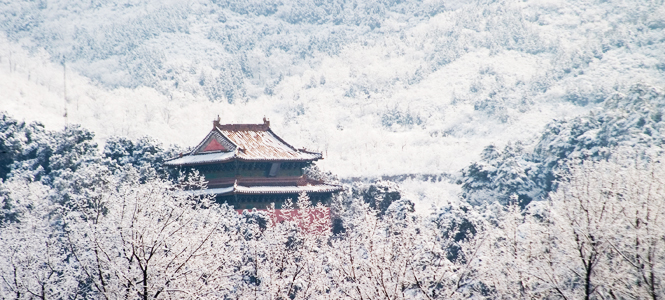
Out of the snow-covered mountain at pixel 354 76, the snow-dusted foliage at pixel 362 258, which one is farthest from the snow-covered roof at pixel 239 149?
the snow-covered mountain at pixel 354 76

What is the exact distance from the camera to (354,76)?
574 feet

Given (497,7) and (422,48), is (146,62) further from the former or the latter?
(497,7)

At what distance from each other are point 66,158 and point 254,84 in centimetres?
12366

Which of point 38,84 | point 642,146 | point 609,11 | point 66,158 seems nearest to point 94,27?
point 38,84

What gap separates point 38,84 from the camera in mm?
147500

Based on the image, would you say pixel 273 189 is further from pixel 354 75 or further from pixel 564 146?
pixel 354 75

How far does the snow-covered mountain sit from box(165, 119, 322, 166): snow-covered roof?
2014 inches

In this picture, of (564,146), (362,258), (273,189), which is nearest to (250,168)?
(273,189)

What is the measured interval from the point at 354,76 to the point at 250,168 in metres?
123

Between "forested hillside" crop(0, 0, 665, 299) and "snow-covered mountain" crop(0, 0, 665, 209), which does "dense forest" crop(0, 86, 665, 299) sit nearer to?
"forested hillside" crop(0, 0, 665, 299)

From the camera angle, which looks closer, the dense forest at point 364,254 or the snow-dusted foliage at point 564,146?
the dense forest at point 364,254

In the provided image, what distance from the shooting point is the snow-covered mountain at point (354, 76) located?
13500 centimetres

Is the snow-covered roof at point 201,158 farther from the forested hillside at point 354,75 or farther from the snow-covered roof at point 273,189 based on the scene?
the forested hillside at point 354,75

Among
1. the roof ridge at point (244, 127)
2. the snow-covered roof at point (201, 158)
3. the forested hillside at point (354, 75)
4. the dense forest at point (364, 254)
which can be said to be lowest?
the dense forest at point (364, 254)
